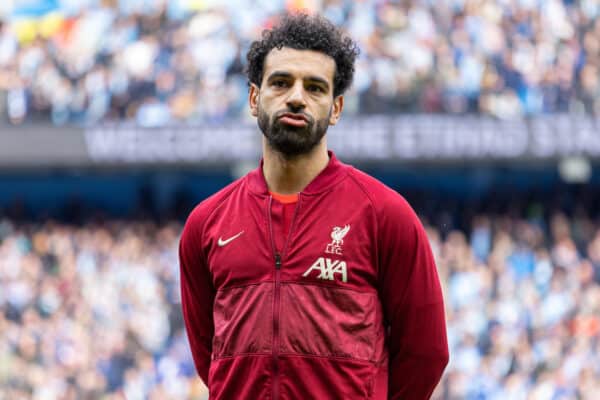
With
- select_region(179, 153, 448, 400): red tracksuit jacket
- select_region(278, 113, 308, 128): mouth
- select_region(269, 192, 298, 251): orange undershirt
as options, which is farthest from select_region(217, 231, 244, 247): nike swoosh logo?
select_region(278, 113, 308, 128): mouth

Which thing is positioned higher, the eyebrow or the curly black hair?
the curly black hair

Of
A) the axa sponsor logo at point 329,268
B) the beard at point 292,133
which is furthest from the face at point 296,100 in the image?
the axa sponsor logo at point 329,268

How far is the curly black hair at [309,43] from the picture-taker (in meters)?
3.57

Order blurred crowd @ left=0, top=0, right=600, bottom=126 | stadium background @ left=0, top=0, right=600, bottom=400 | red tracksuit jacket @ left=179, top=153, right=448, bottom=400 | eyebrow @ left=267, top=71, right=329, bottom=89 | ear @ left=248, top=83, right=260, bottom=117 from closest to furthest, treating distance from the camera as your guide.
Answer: red tracksuit jacket @ left=179, top=153, right=448, bottom=400, eyebrow @ left=267, top=71, right=329, bottom=89, ear @ left=248, top=83, right=260, bottom=117, stadium background @ left=0, top=0, right=600, bottom=400, blurred crowd @ left=0, top=0, right=600, bottom=126

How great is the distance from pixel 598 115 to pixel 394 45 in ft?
9.82

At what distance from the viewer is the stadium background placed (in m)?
14.6

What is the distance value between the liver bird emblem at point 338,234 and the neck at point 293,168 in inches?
7.6

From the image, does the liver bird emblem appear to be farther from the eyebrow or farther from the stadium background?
the stadium background

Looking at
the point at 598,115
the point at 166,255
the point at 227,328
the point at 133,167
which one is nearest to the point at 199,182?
the point at 133,167

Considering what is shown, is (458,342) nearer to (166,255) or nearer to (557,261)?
(557,261)

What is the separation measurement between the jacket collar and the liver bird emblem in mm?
144

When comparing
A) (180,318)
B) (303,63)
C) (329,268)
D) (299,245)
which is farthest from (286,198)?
(180,318)

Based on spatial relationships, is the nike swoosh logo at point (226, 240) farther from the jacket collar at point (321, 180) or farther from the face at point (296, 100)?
the face at point (296, 100)

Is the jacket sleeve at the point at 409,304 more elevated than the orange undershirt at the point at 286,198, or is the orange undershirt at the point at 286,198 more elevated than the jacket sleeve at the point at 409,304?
the orange undershirt at the point at 286,198
